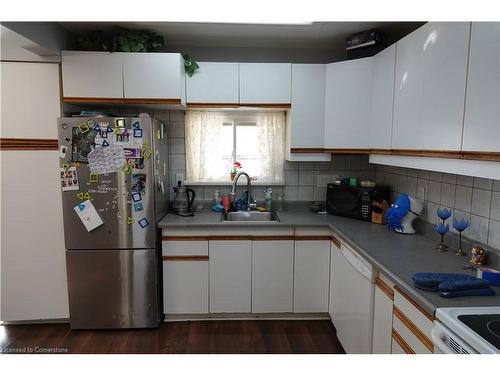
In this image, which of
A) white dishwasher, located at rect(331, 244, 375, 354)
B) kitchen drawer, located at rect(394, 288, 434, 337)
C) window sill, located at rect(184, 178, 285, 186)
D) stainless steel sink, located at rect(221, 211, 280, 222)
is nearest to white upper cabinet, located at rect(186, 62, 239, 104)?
window sill, located at rect(184, 178, 285, 186)

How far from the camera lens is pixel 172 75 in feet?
7.84

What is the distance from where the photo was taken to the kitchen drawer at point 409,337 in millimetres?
1258

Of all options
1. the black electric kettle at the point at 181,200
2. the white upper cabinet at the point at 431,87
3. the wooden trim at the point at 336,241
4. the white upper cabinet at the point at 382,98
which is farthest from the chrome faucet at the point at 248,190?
the white upper cabinet at the point at 431,87

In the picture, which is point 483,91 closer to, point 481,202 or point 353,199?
point 481,202

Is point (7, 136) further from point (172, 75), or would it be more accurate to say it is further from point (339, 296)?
point (339, 296)

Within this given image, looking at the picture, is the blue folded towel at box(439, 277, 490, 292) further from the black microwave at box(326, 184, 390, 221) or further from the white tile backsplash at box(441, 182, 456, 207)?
the black microwave at box(326, 184, 390, 221)

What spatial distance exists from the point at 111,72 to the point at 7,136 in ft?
2.89

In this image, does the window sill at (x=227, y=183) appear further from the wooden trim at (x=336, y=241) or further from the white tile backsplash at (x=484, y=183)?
the white tile backsplash at (x=484, y=183)

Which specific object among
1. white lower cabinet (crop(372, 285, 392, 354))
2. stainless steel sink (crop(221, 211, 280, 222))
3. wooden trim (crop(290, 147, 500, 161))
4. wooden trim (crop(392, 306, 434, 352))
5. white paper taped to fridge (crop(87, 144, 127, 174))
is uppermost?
wooden trim (crop(290, 147, 500, 161))

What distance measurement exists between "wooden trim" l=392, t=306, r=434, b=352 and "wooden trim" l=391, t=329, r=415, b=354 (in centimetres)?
8

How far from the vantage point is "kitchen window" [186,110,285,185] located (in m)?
2.97

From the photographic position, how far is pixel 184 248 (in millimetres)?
2482

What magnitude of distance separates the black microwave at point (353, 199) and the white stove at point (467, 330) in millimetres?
1385

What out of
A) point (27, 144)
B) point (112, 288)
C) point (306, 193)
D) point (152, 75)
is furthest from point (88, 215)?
point (306, 193)
